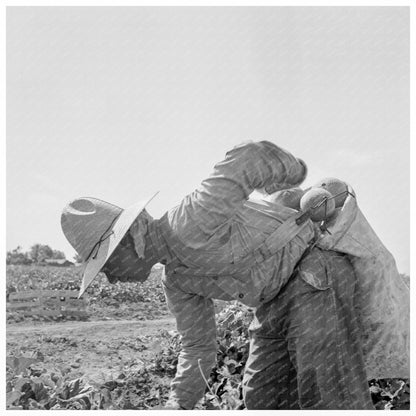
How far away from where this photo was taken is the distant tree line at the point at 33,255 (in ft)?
61.2

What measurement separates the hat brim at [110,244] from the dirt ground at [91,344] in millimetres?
2440

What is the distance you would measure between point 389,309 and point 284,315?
0.47 m

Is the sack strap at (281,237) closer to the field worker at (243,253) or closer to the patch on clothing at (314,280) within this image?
the field worker at (243,253)

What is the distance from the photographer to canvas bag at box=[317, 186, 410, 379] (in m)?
2.61

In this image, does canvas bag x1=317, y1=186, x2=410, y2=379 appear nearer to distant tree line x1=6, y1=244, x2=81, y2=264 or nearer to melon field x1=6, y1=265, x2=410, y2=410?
melon field x1=6, y1=265, x2=410, y2=410

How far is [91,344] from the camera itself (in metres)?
6.88

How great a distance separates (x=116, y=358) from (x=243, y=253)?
4.02 metres

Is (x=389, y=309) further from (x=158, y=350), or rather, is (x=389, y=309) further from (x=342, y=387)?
(x=158, y=350)

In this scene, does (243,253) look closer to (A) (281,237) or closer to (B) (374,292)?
(A) (281,237)

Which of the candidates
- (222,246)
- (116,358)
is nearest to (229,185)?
(222,246)

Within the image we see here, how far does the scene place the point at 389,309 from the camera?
2.65 metres

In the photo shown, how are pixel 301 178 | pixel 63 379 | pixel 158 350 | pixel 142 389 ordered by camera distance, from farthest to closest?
pixel 158 350 < pixel 142 389 < pixel 63 379 < pixel 301 178

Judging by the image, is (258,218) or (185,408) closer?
(258,218)

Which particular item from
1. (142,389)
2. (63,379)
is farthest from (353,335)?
(142,389)
